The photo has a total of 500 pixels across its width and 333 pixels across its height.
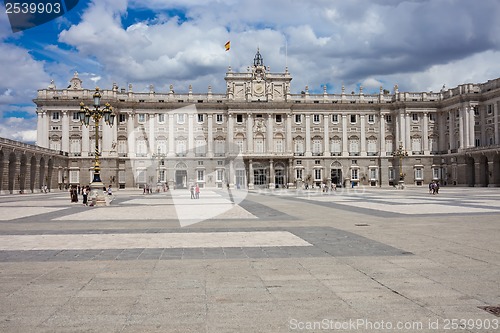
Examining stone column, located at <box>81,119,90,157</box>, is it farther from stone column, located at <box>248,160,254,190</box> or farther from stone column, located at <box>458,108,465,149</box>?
stone column, located at <box>458,108,465,149</box>

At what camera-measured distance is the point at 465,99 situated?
2837 inches

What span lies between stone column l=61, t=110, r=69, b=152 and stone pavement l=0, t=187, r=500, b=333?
66453mm

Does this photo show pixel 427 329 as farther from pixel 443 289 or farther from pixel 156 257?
pixel 156 257

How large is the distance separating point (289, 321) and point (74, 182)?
253ft

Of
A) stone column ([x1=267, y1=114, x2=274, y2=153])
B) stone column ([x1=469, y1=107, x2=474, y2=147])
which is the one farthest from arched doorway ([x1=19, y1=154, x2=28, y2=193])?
stone column ([x1=469, y1=107, x2=474, y2=147])

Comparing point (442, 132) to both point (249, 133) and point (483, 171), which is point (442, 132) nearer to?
point (483, 171)

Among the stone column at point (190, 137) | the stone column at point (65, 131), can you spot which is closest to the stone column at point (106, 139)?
the stone column at point (65, 131)

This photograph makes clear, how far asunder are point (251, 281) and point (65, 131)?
249 ft

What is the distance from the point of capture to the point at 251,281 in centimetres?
768

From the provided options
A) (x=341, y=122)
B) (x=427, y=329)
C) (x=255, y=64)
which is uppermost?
(x=255, y=64)

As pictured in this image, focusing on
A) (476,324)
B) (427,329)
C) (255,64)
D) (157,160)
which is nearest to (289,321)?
(427,329)

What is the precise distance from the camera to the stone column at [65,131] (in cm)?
7581

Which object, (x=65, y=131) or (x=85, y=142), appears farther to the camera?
(x=85, y=142)

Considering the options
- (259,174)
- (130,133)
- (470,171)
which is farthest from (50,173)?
(470,171)
